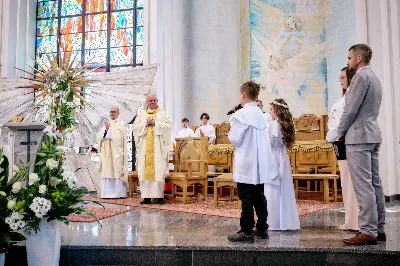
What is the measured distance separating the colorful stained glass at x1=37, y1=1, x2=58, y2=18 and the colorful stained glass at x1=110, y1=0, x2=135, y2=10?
1.85 meters

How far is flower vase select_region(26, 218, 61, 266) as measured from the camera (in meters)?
3.59

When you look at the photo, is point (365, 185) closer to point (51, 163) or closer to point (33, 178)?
point (51, 163)

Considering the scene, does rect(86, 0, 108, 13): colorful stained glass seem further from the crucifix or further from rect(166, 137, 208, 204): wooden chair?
the crucifix

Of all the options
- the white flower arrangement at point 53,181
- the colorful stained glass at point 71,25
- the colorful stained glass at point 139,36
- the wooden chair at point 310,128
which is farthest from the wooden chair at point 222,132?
the white flower arrangement at point 53,181

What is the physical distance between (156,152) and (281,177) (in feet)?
11.1

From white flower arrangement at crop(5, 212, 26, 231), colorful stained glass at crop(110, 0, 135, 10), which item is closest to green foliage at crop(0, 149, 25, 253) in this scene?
white flower arrangement at crop(5, 212, 26, 231)

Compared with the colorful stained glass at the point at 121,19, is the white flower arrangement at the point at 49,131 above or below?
below

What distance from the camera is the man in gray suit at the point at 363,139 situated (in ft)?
12.0

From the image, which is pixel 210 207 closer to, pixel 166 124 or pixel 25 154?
pixel 166 124

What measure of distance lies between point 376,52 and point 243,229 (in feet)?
16.6

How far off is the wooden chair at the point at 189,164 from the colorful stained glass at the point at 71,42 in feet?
21.2

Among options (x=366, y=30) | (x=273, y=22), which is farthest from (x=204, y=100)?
(x=366, y=30)

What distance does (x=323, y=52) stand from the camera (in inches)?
452

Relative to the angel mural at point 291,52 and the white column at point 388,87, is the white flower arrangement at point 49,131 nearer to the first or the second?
the white column at point 388,87
